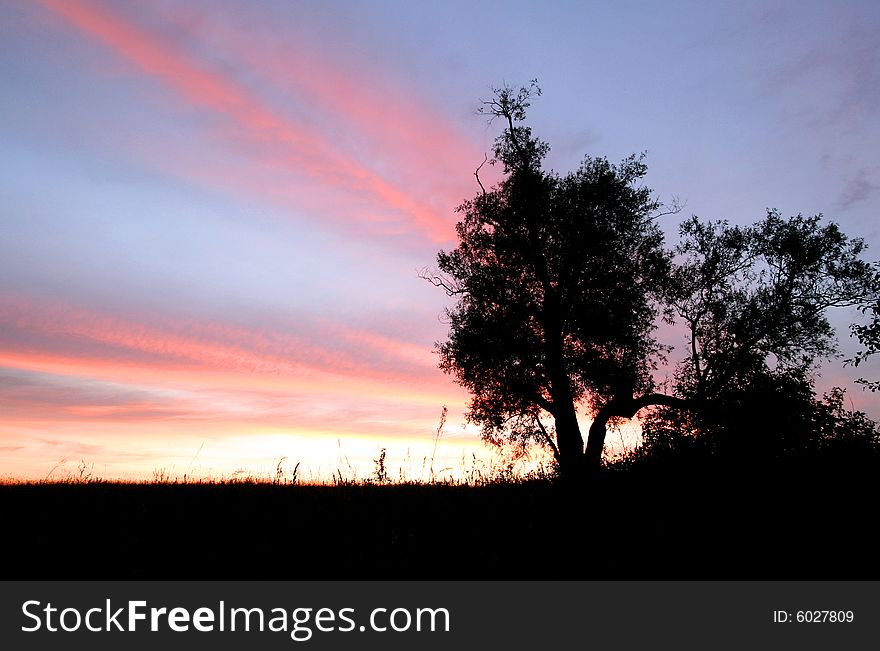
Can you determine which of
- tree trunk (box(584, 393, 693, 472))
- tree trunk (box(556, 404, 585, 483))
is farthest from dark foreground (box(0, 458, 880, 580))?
tree trunk (box(584, 393, 693, 472))

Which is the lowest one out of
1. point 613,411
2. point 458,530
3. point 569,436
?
point 458,530

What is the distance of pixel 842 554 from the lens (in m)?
8.70

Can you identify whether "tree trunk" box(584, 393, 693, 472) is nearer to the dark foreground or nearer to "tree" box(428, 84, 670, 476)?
"tree" box(428, 84, 670, 476)

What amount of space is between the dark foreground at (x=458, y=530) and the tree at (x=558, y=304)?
12.8 m

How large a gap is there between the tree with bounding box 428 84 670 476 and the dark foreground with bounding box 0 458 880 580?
12.8 meters

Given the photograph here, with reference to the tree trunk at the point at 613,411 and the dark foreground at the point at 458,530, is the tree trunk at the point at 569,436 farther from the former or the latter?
the dark foreground at the point at 458,530

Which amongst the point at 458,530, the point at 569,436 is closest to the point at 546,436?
Result: the point at 569,436

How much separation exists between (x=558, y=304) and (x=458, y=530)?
17.8 meters

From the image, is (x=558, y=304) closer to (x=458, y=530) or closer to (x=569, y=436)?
(x=569, y=436)

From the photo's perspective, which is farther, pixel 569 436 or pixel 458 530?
pixel 569 436

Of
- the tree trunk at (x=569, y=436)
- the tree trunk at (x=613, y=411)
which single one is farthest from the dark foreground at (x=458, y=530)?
the tree trunk at (x=613, y=411)

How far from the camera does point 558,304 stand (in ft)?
86.2
